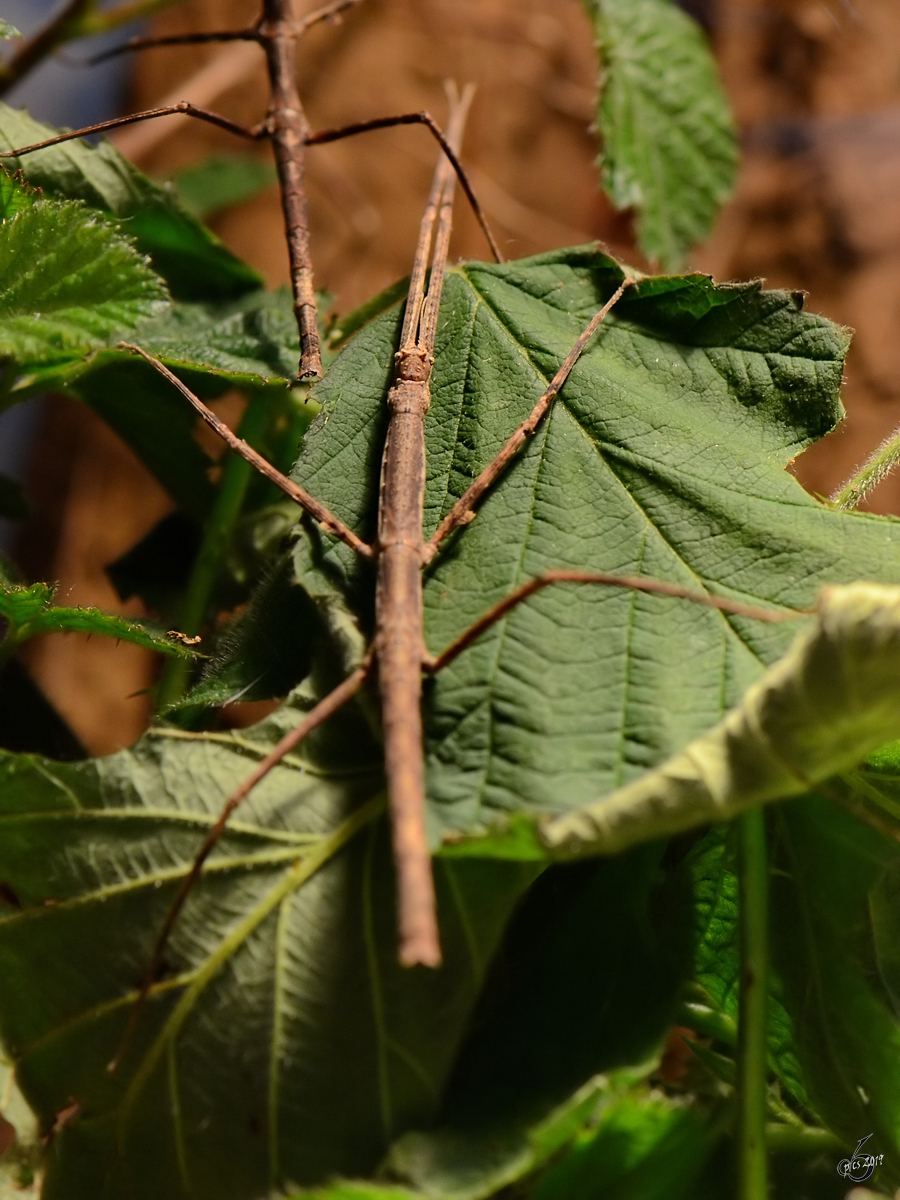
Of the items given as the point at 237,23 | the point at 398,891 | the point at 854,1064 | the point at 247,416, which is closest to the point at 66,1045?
the point at 398,891

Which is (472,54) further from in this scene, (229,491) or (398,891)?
(398,891)

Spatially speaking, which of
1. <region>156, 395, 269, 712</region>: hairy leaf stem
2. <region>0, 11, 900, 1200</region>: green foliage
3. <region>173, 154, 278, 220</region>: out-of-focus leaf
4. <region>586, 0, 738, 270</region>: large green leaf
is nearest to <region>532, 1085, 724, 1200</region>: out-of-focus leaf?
<region>0, 11, 900, 1200</region>: green foliage

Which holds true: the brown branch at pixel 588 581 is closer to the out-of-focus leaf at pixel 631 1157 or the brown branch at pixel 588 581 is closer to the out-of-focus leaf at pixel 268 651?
the out-of-focus leaf at pixel 268 651

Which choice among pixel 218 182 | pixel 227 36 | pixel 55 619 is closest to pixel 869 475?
pixel 55 619

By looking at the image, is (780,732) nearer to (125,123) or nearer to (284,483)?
(284,483)

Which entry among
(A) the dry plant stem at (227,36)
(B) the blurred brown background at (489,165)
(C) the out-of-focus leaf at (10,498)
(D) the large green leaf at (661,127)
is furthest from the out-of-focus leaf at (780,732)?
(B) the blurred brown background at (489,165)
